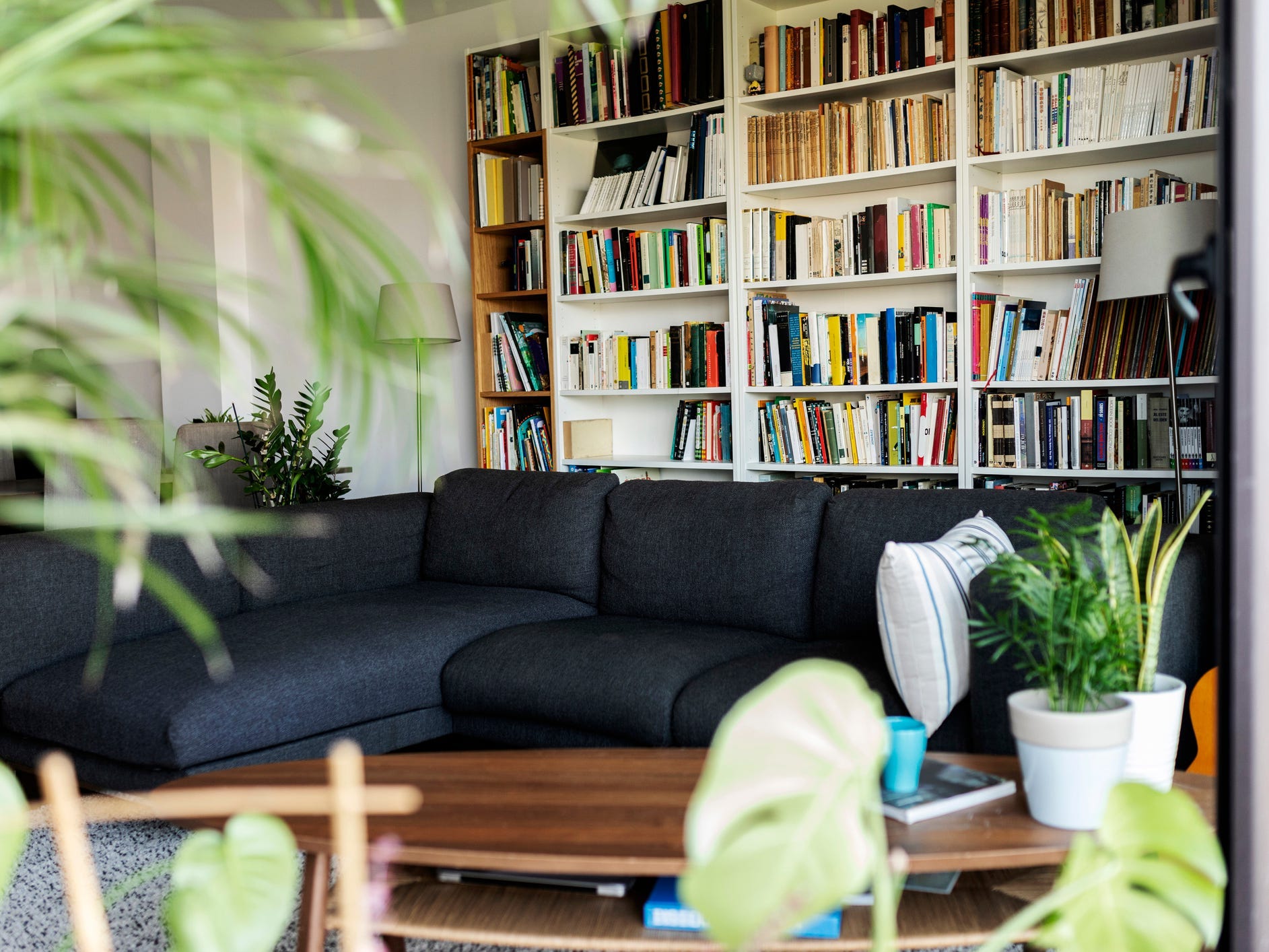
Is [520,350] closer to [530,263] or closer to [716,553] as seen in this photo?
[530,263]

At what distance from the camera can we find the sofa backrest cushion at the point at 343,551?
324 centimetres

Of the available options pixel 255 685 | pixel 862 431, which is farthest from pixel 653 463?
pixel 255 685

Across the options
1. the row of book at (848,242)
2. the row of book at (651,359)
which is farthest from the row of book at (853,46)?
the row of book at (651,359)

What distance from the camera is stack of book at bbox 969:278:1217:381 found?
137 inches

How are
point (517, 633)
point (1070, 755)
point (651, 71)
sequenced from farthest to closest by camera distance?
1. point (651, 71)
2. point (517, 633)
3. point (1070, 755)

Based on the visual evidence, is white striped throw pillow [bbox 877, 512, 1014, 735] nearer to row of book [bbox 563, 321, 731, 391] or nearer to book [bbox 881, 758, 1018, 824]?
book [bbox 881, 758, 1018, 824]

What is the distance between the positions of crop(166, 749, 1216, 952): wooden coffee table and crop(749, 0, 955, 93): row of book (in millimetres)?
2845

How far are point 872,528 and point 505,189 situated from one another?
8.86ft

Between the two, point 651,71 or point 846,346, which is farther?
point 651,71

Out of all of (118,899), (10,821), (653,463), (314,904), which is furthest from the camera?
(653,463)

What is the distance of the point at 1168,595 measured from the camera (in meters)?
2.15

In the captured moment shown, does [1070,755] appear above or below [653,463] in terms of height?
below

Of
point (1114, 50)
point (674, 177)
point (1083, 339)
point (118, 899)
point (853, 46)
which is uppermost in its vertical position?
point (853, 46)

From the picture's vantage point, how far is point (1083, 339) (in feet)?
12.1
